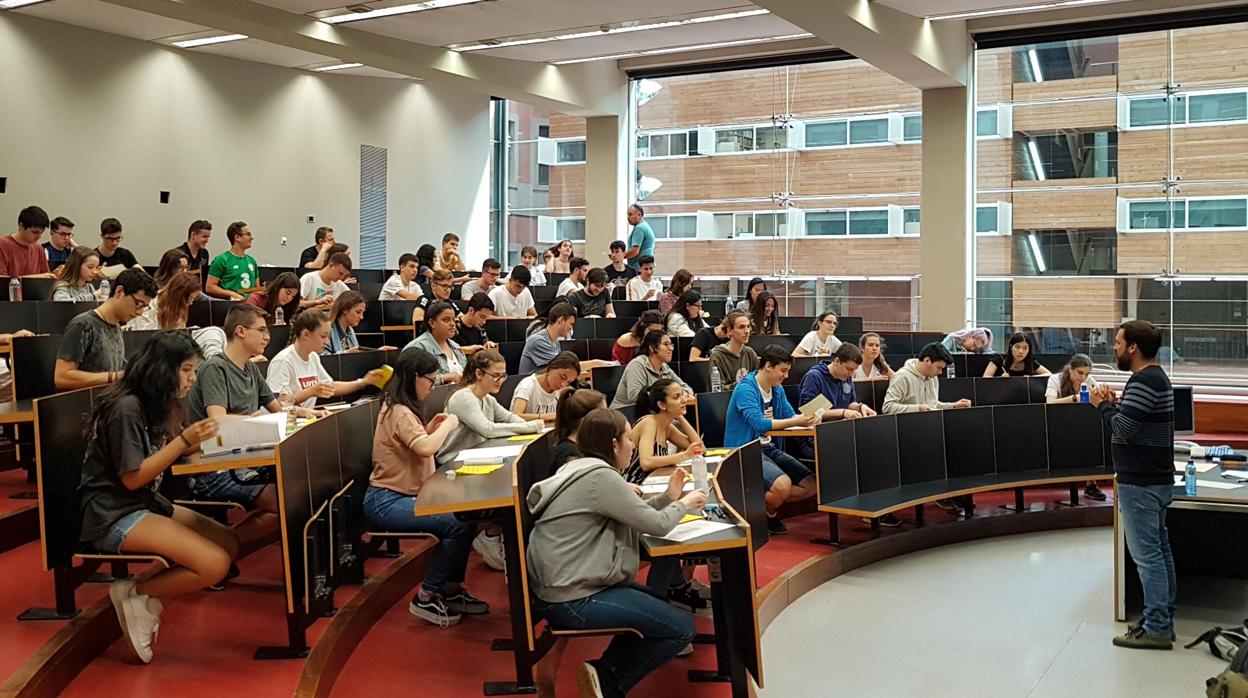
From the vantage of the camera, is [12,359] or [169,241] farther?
[169,241]

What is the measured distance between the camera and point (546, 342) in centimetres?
794

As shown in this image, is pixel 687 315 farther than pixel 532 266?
No

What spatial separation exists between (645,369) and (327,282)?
126 inches

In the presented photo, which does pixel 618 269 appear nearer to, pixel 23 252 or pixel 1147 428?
pixel 23 252

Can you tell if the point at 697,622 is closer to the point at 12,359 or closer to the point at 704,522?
the point at 704,522

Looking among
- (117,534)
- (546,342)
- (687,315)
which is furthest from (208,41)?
(117,534)

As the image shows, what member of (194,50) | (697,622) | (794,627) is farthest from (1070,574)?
(194,50)

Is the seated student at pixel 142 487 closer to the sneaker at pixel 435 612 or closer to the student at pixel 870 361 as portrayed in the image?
the sneaker at pixel 435 612

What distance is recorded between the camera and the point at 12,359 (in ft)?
18.3

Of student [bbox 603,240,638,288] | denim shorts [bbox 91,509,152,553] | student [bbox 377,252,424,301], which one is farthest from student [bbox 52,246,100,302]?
student [bbox 603,240,638,288]

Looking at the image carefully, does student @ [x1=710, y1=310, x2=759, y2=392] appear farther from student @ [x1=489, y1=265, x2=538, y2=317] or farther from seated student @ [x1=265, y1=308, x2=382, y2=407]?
seated student @ [x1=265, y1=308, x2=382, y2=407]

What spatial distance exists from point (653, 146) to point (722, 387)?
7.83m

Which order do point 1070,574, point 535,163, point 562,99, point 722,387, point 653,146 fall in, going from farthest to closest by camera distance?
point 535,163, point 653,146, point 562,99, point 722,387, point 1070,574

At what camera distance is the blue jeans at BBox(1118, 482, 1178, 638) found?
5477mm
